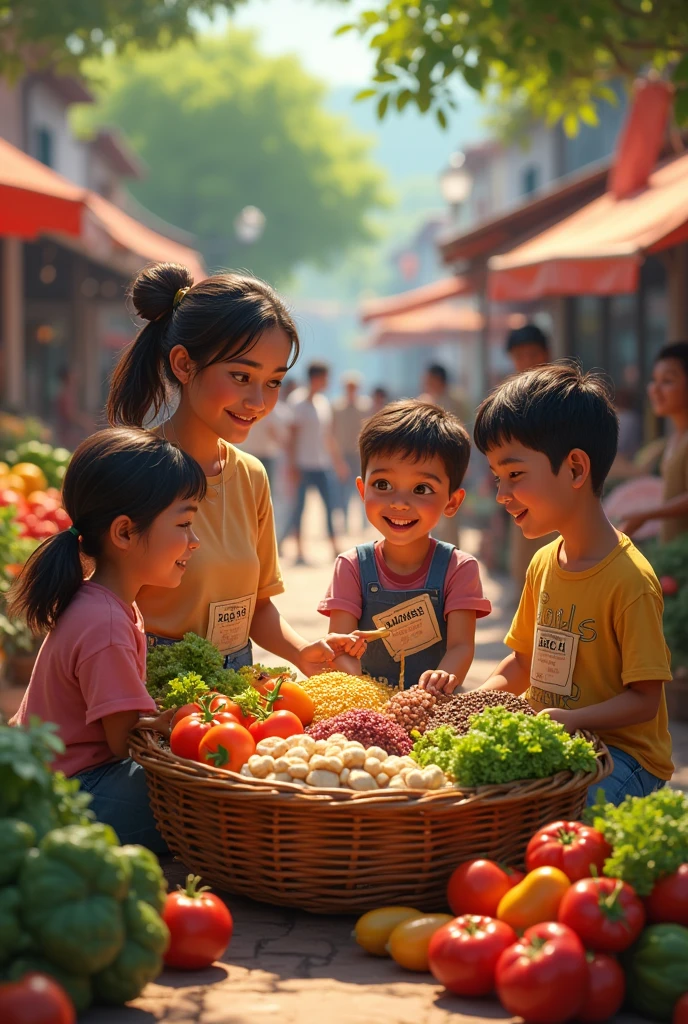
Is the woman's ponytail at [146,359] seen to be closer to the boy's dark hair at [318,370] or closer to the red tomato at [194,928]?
the red tomato at [194,928]

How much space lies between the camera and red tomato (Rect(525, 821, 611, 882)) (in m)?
3.05

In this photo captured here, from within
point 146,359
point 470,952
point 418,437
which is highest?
point 146,359

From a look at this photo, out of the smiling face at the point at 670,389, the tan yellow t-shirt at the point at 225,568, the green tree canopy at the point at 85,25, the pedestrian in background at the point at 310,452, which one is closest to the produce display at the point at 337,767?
the tan yellow t-shirt at the point at 225,568

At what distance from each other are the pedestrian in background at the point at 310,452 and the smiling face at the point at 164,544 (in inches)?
430

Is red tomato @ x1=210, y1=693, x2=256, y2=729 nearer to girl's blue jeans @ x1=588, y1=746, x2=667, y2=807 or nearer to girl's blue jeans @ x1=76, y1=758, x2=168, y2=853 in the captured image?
girl's blue jeans @ x1=76, y1=758, x2=168, y2=853

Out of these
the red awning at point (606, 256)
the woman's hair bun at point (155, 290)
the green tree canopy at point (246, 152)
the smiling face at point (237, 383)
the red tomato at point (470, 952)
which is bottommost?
the red tomato at point (470, 952)

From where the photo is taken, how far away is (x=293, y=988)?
9.93 feet

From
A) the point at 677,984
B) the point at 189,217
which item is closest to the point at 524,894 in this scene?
the point at 677,984

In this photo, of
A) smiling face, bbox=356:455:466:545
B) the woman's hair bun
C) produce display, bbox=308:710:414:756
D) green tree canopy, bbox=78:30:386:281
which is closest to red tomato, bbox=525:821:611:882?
produce display, bbox=308:710:414:756

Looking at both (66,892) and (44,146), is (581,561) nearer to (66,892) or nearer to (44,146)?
(66,892)

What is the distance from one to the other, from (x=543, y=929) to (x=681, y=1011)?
0.33 meters

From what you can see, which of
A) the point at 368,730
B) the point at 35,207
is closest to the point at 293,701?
the point at 368,730

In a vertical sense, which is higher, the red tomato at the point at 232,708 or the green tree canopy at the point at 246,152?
the green tree canopy at the point at 246,152

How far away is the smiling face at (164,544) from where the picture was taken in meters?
3.73
